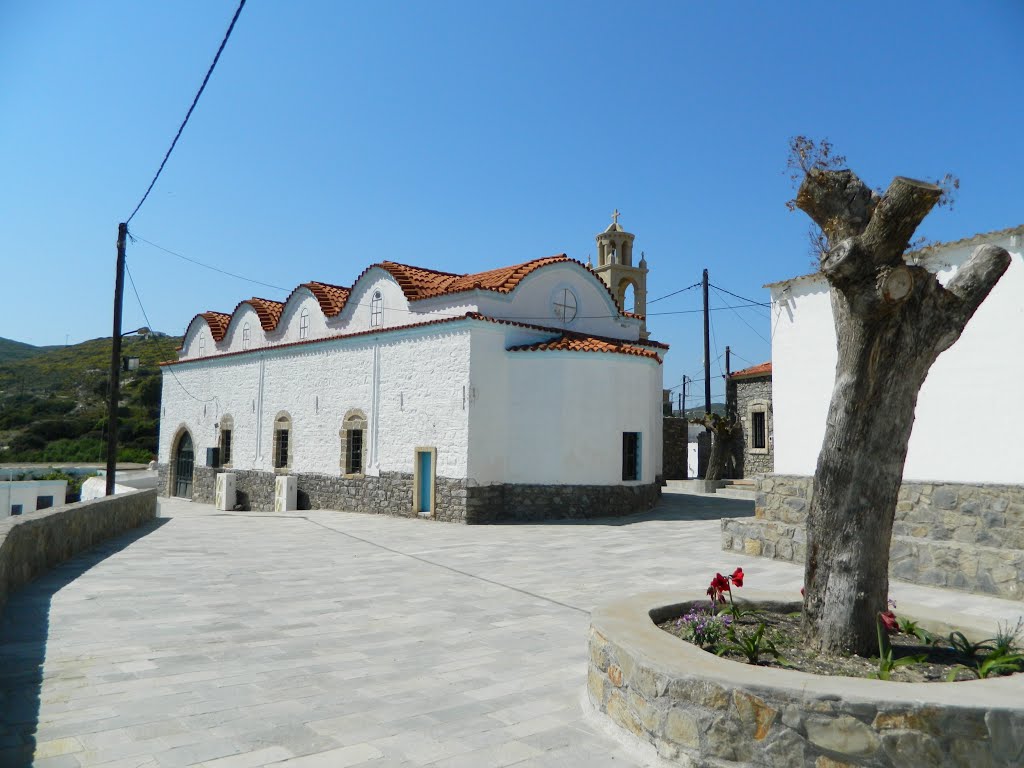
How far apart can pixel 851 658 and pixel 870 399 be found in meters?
1.43

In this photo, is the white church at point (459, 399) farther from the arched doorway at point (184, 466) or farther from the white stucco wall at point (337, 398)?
the arched doorway at point (184, 466)

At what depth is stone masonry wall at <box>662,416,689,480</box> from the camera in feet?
86.0

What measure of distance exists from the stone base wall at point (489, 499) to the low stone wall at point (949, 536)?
5280 millimetres

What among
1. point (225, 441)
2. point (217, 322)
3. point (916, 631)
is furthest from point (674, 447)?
point (916, 631)

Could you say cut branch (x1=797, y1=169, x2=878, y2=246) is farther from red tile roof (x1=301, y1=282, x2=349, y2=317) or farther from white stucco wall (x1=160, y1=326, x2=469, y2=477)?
red tile roof (x1=301, y1=282, x2=349, y2=317)

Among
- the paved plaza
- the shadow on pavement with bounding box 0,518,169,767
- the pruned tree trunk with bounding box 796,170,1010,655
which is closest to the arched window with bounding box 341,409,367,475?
the paved plaza

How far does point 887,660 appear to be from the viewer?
3605 mm

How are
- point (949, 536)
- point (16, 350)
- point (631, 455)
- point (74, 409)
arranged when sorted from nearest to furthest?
point (949, 536), point (631, 455), point (74, 409), point (16, 350)

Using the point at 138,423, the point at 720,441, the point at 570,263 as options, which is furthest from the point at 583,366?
the point at 138,423

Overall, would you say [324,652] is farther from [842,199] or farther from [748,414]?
[748,414]

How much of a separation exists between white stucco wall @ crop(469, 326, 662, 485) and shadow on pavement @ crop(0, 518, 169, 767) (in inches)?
308

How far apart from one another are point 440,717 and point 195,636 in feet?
8.81

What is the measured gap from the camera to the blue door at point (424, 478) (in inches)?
610

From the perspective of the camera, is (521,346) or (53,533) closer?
(53,533)
